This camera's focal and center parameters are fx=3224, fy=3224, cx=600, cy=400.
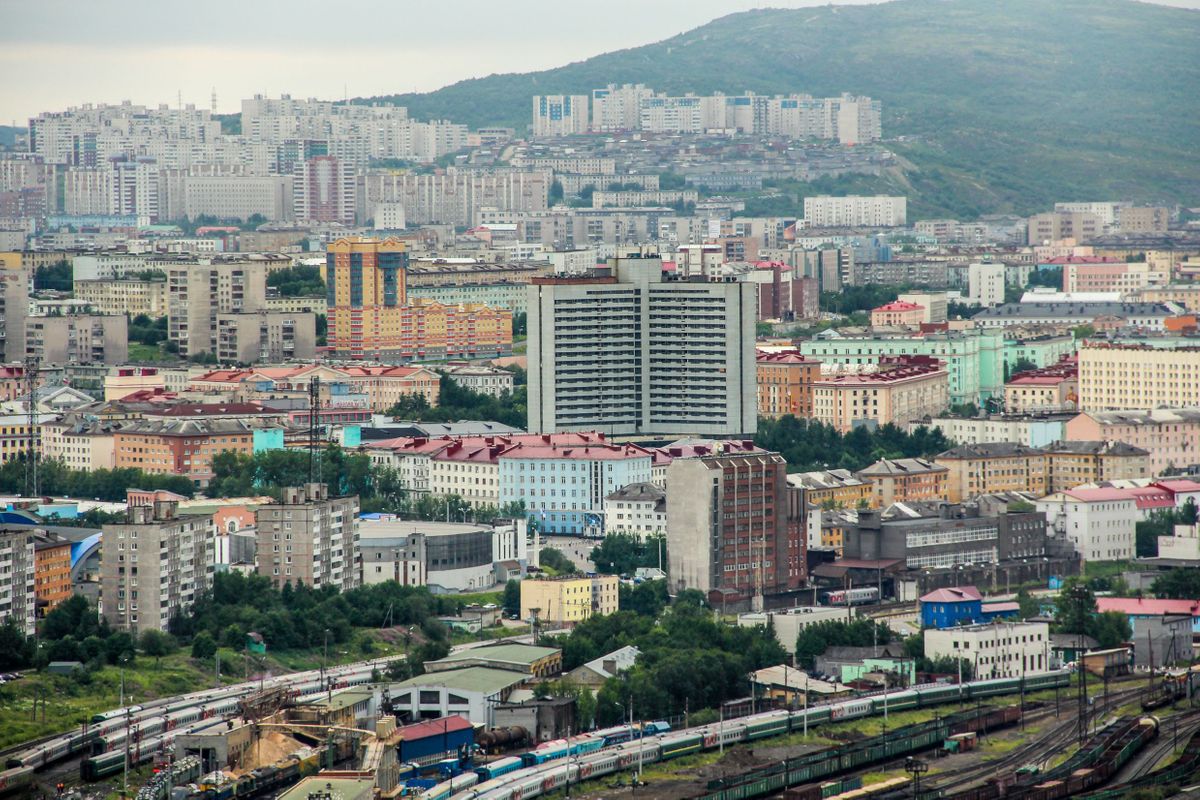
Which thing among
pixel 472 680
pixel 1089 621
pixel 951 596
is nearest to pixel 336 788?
pixel 472 680

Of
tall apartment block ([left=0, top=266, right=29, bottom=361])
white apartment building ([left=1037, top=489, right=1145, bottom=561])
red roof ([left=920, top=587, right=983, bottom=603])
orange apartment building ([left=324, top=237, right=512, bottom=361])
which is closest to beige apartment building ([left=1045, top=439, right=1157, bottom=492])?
white apartment building ([left=1037, top=489, right=1145, bottom=561])

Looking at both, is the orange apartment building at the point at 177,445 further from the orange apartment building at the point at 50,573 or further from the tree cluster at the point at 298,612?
the tree cluster at the point at 298,612

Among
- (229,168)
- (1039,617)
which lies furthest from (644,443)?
(229,168)

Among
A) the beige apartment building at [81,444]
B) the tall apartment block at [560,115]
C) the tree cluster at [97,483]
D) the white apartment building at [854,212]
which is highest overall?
the tall apartment block at [560,115]

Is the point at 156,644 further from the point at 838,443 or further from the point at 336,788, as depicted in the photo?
the point at 838,443

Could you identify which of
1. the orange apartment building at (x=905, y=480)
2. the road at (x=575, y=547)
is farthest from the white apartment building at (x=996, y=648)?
the orange apartment building at (x=905, y=480)

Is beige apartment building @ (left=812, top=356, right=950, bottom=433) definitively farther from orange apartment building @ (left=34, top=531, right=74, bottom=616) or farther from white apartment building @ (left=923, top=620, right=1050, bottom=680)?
orange apartment building @ (left=34, top=531, right=74, bottom=616)
